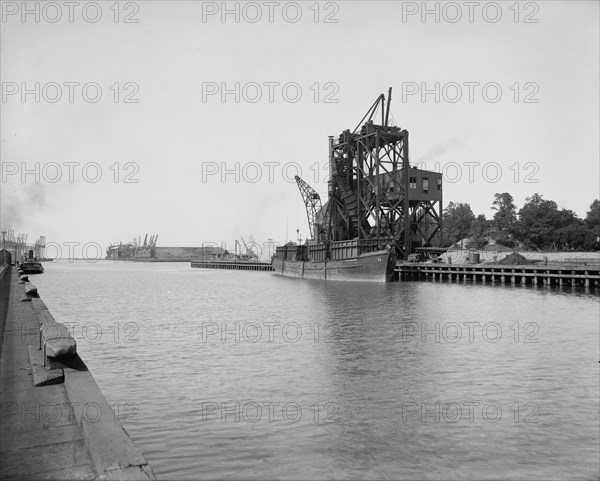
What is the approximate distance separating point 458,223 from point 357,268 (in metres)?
88.7

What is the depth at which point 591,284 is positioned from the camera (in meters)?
47.5

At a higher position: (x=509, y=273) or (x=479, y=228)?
(x=479, y=228)

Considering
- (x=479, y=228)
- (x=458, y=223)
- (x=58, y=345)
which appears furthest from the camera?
(x=458, y=223)

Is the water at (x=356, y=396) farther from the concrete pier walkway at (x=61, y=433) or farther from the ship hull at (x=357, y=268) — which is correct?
the ship hull at (x=357, y=268)

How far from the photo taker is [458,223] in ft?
464

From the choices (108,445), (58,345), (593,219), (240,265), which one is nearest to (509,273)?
(58,345)

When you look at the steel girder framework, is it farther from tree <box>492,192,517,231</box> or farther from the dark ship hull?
tree <box>492,192,517,231</box>

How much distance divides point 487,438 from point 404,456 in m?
1.89

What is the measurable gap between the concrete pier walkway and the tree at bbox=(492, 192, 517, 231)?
117 metres

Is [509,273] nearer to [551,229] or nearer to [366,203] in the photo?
[366,203]

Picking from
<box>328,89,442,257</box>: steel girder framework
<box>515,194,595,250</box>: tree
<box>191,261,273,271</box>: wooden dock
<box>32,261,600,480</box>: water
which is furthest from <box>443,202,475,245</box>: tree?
<box>32,261,600,480</box>: water

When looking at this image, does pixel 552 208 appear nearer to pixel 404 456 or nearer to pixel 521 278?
pixel 521 278

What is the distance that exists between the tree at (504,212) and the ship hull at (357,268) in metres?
60.2

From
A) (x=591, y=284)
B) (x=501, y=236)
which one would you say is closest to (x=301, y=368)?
(x=591, y=284)
